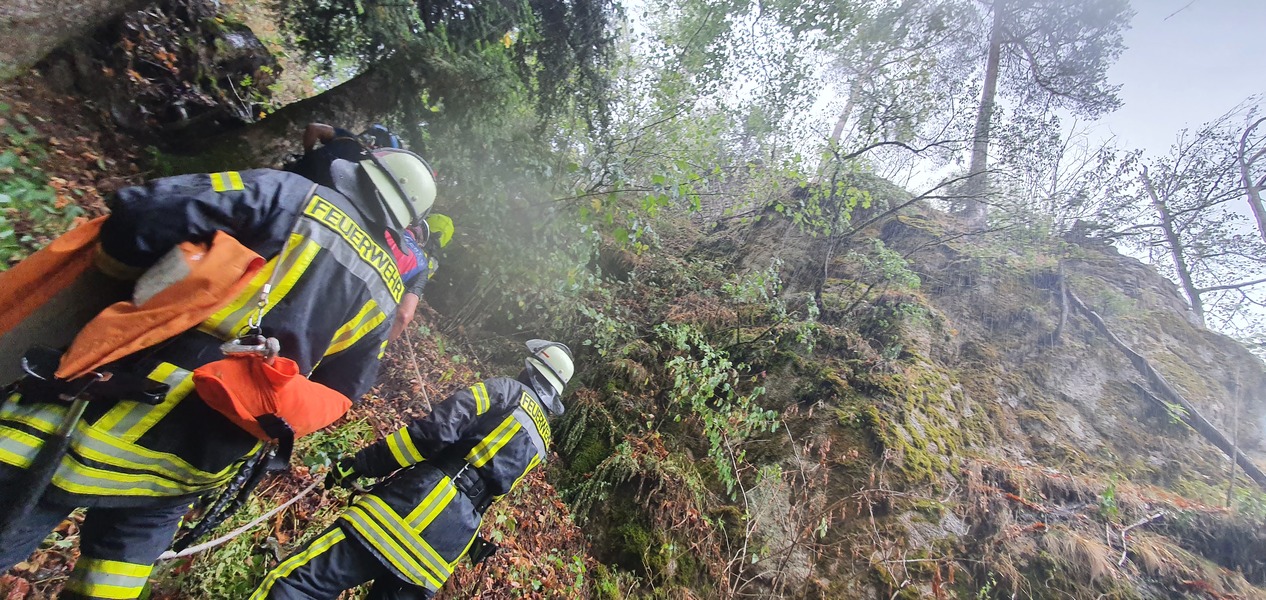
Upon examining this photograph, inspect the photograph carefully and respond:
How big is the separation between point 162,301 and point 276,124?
362 centimetres

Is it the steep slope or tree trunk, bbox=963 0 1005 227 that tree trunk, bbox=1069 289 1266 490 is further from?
tree trunk, bbox=963 0 1005 227

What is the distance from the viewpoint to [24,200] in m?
3.23

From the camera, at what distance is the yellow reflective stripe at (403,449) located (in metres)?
2.53

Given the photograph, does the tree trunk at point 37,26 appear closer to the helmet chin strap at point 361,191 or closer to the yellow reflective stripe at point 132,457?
the helmet chin strap at point 361,191

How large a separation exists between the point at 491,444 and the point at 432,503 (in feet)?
1.32

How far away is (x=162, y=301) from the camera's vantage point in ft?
4.20

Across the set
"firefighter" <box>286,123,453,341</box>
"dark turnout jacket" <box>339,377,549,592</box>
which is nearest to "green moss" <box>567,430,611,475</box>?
"dark turnout jacket" <box>339,377,549,592</box>

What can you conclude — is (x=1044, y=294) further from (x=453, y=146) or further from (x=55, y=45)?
(x=55, y=45)

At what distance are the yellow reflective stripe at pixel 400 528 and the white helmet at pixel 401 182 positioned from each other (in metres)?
1.50

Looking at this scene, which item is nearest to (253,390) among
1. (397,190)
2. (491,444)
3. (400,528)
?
(397,190)

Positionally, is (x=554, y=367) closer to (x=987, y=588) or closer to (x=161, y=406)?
(x=161, y=406)

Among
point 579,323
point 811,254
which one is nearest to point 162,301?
point 579,323

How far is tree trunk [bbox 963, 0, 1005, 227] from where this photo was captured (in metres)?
8.71

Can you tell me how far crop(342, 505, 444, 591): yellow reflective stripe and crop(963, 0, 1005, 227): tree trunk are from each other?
31.6ft
